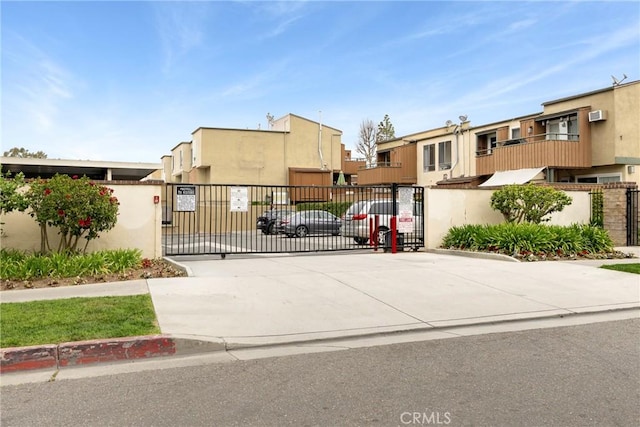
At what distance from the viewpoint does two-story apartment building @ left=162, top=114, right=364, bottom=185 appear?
1607 inches

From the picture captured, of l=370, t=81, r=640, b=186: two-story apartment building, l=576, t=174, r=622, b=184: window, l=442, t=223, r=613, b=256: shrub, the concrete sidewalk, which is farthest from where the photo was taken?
l=576, t=174, r=622, b=184: window

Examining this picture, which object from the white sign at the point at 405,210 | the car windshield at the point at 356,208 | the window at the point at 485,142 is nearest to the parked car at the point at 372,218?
the car windshield at the point at 356,208

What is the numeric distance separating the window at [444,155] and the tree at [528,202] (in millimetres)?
17957

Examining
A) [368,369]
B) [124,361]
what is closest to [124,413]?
[124,361]

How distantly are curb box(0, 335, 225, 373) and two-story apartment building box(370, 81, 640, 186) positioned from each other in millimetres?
22718

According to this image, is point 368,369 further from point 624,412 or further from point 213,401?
point 624,412

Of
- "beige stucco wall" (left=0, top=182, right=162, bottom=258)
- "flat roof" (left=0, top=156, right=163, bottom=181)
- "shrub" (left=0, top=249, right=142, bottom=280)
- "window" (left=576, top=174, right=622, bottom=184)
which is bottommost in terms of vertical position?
"shrub" (left=0, top=249, right=142, bottom=280)

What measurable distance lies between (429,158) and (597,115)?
13.2 meters

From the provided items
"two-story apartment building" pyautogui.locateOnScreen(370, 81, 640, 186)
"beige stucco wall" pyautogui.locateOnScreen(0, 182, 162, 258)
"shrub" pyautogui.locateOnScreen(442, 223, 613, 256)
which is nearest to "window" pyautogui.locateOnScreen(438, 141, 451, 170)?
"two-story apartment building" pyautogui.locateOnScreen(370, 81, 640, 186)

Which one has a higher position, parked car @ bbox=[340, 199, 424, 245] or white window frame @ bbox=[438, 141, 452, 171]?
white window frame @ bbox=[438, 141, 452, 171]

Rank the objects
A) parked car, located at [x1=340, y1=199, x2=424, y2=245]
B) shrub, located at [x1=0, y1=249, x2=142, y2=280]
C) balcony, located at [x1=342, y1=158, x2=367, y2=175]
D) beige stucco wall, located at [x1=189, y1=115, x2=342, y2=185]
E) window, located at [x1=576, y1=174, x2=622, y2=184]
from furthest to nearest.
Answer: balcony, located at [x1=342, y1=158, x2=367, y2=175] → beige stucco wall, located at [x1=189, y1=115, x2=342, y2=185] → window, located at [x1=576, y1=174, x2=622, y2=184] → parked car, located at [x1=340, y1=199, x2=424, y2=245] → shrub, located at [x1=0, y1=249, x2=142, y2=280]

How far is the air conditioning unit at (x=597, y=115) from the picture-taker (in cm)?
2405

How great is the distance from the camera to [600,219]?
17984 millimetres

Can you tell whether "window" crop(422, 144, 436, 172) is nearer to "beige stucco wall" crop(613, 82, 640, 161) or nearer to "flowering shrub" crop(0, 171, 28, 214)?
"beige stucco wall" crop(613, 82, 640, 161)
